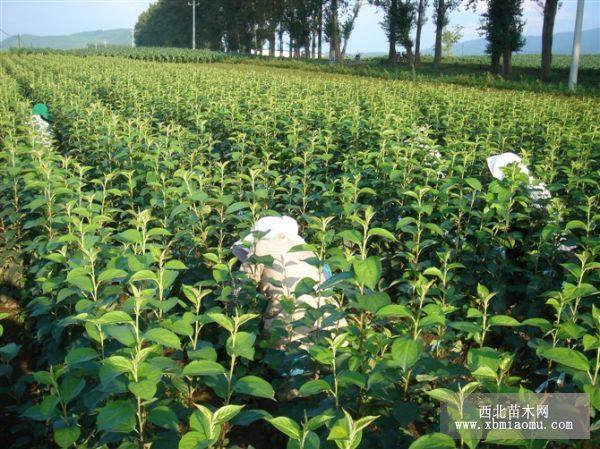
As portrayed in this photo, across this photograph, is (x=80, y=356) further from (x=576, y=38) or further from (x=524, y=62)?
(x=524, y=62)

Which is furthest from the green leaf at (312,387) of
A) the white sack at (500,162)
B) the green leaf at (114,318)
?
the white sack at (500,162)

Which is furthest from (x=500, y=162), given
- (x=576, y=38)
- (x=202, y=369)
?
(x=576, y=38)

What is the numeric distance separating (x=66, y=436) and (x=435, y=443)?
4.46 feet

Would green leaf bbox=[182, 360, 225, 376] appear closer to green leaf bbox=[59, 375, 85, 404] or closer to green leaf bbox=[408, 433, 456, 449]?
green leaf bbox=[59, 375, 85, 404]

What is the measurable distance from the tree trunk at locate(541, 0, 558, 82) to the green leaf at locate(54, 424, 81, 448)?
1155 inches

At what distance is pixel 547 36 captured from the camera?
27.3m

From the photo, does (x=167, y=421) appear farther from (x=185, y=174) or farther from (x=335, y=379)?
(x=185, y=174)

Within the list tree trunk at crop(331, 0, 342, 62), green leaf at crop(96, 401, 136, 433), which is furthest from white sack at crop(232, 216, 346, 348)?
tree trunk at crop(331, 0, 342, 62)

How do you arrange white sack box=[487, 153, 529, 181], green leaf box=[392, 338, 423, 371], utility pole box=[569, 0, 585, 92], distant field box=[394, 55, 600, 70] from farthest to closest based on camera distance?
1. distant field box=[394, 55, 600, 70]
2. utility pole box=[569, 0, 585, 92]
3. white sack box=[487, 153, 529, 181]
4. green leaf box=[392, 338, 423, 371]

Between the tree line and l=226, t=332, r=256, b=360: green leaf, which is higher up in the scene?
the tree line

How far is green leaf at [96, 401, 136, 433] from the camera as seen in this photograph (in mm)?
1779

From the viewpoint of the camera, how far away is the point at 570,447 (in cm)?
279

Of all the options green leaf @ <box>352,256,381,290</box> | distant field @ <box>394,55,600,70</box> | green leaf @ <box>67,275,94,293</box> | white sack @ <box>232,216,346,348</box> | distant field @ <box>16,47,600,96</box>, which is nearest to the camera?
green leaf @ <box>352,256,381,290</box>

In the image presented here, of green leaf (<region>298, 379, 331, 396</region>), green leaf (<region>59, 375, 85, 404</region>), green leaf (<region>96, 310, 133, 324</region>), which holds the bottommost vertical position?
green leaf (<region>59, 375, 85, 404</region>)
